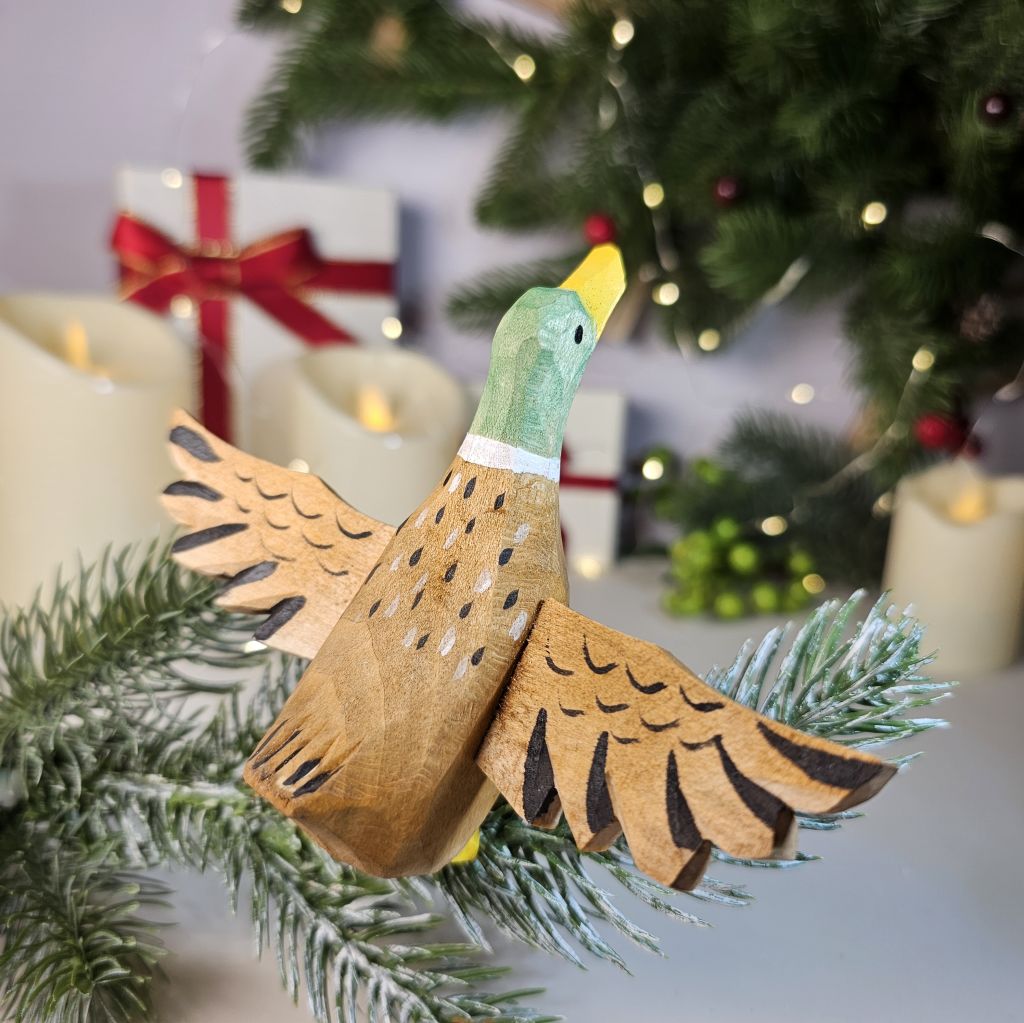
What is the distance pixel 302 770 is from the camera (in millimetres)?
249

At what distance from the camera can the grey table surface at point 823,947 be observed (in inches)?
12.7

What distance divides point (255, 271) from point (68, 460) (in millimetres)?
277

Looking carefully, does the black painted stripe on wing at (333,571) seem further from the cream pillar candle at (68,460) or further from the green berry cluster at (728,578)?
the green berry cluster at (728,578)

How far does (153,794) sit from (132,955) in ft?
0.16

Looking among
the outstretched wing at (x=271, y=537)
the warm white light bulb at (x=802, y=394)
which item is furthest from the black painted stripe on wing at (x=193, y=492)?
the warm white light bulb at (x=802, y=394)

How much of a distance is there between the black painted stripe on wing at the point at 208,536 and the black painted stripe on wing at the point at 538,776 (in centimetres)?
13

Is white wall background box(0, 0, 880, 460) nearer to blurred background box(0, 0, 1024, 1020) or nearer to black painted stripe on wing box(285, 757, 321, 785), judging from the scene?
blurred background box(0, 0, 1024, 1020)

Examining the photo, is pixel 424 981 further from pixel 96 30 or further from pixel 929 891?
pixel 96 30

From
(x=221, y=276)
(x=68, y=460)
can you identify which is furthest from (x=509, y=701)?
(x=221, y=276)

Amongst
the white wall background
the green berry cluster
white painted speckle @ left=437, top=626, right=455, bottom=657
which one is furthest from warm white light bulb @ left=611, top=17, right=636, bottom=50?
white painted speckle @ left=437, top=626, right=455, bottom=657

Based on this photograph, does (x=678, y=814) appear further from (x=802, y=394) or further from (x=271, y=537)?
(x=802, y=394)

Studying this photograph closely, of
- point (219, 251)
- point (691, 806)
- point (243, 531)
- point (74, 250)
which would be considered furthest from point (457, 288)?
point (691, 806)

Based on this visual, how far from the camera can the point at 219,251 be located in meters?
0.76

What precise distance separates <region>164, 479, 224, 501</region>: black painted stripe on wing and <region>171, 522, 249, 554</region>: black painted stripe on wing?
0.04 ft
